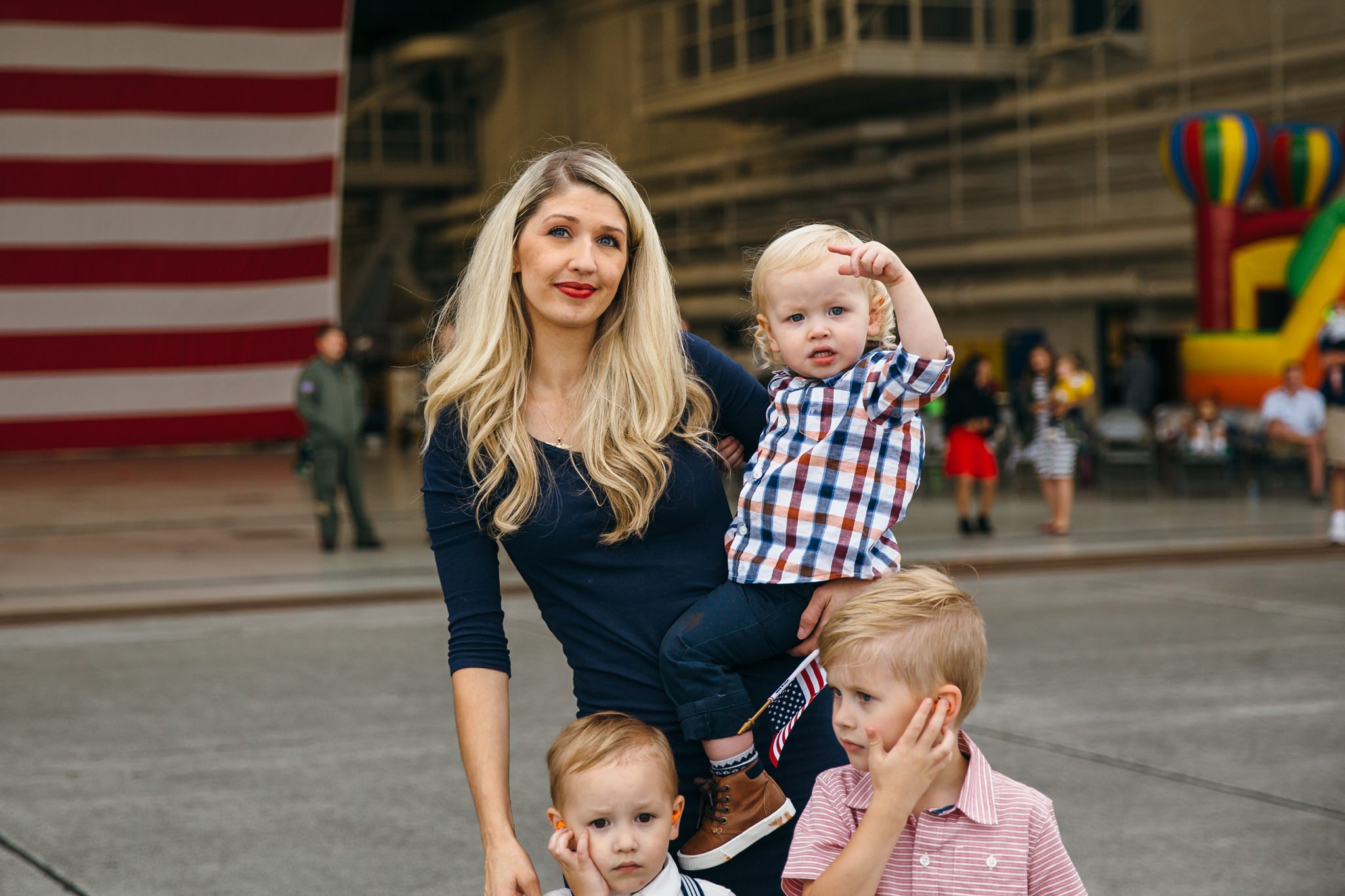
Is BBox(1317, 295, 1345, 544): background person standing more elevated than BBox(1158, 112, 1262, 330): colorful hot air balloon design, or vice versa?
BBox(1158, 112, 1262, 330): colorful hot air balloon design

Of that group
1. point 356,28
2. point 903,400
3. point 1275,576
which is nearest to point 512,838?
point 903,400

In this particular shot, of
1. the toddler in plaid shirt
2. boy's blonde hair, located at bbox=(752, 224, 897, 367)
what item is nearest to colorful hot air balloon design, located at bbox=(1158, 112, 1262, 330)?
boy's blonde hair, located at bbox=(752, 224, 897, 367)

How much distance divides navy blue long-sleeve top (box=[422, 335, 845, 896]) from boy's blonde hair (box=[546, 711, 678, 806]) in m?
0.12

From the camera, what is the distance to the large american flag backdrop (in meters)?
21.8

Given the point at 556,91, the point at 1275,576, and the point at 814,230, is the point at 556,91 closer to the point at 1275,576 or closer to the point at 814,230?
the point at 1275,576

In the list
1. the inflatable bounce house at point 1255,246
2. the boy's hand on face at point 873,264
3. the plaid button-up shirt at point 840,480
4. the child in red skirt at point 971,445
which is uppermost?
the inflatable bounce house at point 1255,246

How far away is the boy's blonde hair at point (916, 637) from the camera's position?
2.01 meters

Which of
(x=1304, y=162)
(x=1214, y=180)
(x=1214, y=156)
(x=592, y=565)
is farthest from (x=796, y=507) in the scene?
(x=1304, y=162)

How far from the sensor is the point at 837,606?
2.29 m

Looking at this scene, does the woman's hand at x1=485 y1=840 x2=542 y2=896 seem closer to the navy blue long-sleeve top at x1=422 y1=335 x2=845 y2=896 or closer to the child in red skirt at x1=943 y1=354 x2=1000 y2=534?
the navy blue long-sleeve top at x1=422 y1=335 x2=845 y2=896

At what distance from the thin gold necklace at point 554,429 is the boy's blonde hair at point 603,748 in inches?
16.5

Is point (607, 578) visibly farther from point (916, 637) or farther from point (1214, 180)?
point (1214, 180)

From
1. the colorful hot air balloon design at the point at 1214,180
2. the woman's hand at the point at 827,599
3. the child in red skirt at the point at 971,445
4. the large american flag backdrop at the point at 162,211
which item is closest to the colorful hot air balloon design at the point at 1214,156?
the colorful hot air balloon design at the point at 1214,180

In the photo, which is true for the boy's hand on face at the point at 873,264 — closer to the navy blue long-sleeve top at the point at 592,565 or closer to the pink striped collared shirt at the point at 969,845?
the navy blue long-sleeve top at the point at 592,565
